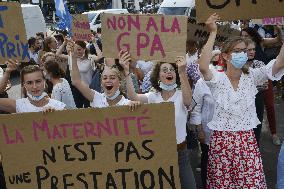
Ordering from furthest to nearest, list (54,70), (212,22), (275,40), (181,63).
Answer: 1. (275,40)
2. (54,70)
3. (212,22)
4. (181,63)

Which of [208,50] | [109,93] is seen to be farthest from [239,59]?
A: [109,93]

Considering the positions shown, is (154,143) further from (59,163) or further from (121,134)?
(59,163)

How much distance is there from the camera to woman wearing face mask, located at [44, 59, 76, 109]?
4961 millimetres

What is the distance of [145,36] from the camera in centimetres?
358

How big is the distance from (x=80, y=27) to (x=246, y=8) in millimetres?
3671

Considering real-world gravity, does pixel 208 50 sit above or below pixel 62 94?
above

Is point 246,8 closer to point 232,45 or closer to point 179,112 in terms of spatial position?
point 232,45

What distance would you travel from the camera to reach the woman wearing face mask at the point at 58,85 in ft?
16.3

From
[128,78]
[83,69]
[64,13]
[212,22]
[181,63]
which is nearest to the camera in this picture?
[181,63]

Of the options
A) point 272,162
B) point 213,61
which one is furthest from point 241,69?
point 272,162

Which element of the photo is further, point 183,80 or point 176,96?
point 176,96

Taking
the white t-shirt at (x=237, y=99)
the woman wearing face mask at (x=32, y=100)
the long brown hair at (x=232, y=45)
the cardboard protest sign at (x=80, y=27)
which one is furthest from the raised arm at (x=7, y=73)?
the cardboard protest sign at (x=80, y=27)

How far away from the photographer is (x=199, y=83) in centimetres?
401

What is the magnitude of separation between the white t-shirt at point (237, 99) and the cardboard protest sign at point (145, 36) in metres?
0.43
